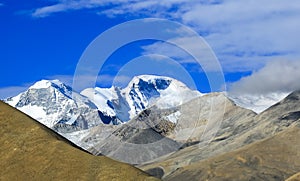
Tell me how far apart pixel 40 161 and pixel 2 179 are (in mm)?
12983

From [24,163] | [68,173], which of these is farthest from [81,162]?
[24,163]

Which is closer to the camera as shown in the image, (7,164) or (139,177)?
(139,177)

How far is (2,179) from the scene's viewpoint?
191 m

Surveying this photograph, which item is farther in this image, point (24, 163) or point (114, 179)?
point (24, 163)

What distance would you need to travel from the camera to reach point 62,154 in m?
199

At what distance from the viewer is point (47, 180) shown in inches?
7416

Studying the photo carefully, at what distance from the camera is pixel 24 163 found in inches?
7766

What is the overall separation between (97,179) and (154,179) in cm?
1653

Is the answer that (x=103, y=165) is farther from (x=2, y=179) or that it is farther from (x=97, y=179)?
(x=2, y=179)

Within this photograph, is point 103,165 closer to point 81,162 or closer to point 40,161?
point 81,162

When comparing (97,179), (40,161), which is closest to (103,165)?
(97,179)

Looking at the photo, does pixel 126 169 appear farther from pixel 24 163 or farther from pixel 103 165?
pixel 24 163

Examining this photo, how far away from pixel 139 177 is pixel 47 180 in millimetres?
27243

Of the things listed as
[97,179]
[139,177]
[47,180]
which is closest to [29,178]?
[47,180]
